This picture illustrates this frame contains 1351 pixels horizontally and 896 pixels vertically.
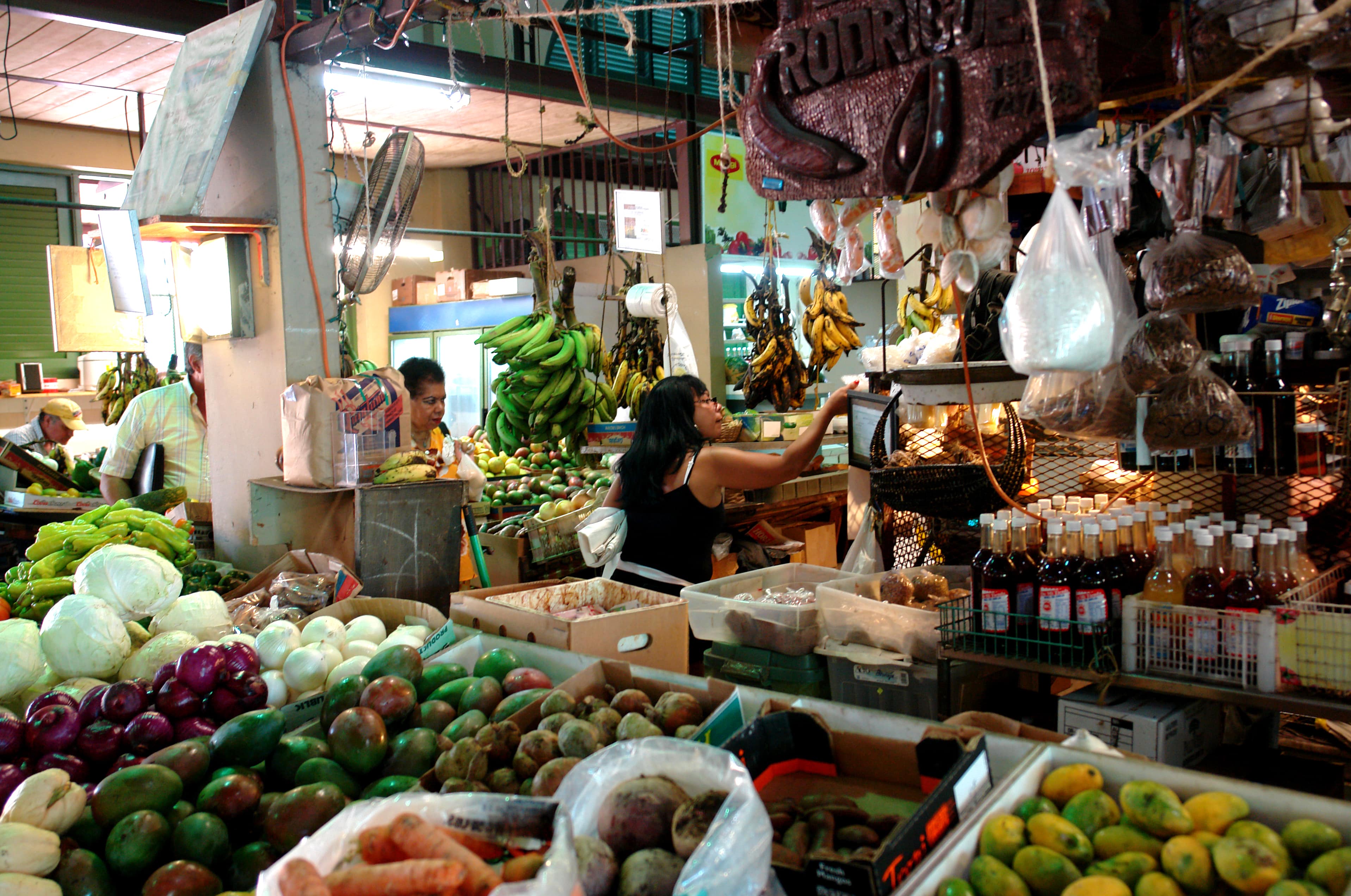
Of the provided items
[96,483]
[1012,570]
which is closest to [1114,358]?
[1012,570]

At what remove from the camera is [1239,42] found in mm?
1573

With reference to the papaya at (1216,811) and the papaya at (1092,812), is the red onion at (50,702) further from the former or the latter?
the papaya at (1216,811)

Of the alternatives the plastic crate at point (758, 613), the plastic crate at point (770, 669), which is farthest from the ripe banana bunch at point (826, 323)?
the plastic crate at point (770, 669)

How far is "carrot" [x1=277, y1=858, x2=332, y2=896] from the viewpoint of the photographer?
114cm

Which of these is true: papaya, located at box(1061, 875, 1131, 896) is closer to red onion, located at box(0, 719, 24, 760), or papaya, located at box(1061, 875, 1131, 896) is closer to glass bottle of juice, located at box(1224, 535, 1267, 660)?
glass bottle of juice, located at box(1224, 535, 1267, 660)

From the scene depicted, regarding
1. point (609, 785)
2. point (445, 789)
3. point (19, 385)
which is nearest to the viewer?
point (609, 785)

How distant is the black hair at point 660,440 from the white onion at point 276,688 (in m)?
1.78

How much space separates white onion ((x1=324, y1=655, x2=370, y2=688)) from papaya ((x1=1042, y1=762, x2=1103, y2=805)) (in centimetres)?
162

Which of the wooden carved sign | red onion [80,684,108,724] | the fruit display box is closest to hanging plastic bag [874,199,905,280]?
the wooden carved sign

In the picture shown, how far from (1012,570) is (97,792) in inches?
82.4

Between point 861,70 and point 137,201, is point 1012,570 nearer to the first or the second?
point 861,70

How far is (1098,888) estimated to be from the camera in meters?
1.17

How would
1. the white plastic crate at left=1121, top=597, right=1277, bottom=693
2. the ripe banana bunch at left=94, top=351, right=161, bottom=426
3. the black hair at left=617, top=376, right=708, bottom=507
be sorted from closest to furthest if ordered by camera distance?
the white plastic crate at left=1121, top=597, right=1277, bottom=693 → the black hair at left=617, top=376, right=708, bottom=507 → the ripe banana bunch at left=94, top=351, right=161, bottom=426

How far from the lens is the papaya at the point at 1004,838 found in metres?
1.29
